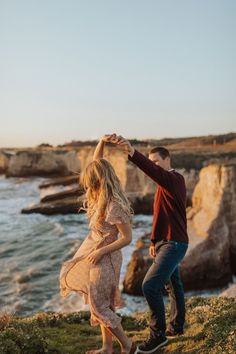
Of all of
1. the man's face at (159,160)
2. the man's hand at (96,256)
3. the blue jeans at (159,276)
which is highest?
the man's face at (159,160)

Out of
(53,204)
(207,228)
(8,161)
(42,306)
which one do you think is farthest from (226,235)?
(8,161)

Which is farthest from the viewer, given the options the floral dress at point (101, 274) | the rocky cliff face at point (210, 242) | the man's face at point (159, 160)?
the rocky cliff face at point (210, 242)

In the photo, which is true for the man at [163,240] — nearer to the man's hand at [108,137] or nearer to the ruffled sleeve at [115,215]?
the man's hand at [108,137]

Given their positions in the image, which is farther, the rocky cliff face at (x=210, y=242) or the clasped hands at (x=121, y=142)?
the rocky cliff face at (x=210, y=242)

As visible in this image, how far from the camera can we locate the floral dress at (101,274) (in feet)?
16.3

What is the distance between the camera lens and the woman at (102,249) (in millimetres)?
4934

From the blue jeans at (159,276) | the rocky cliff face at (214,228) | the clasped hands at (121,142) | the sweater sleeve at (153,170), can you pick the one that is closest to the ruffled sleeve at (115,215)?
the sweater sleeve at (153,170)

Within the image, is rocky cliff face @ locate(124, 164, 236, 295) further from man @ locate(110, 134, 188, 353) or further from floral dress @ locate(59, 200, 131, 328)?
floral dress @ locate(59, 200, 131, 328)

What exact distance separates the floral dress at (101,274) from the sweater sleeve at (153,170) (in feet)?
1.58

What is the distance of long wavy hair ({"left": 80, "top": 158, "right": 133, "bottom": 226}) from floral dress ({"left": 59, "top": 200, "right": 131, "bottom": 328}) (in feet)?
0.20

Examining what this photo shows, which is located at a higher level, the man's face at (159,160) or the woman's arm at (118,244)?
the man's face at (159,160)

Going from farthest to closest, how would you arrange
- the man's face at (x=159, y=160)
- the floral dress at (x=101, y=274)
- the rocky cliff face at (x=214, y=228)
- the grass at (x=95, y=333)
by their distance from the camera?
the rocky cliff face at (x=214, y=228)
the man's face at (x=159, y=160)
the grass at (x=95, y=333)
the floral dress at (x=101, y=274)

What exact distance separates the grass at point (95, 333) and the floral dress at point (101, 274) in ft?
3.21

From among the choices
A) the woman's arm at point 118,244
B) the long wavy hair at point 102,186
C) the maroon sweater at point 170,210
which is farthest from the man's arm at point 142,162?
the woman's arm at point 118,244
